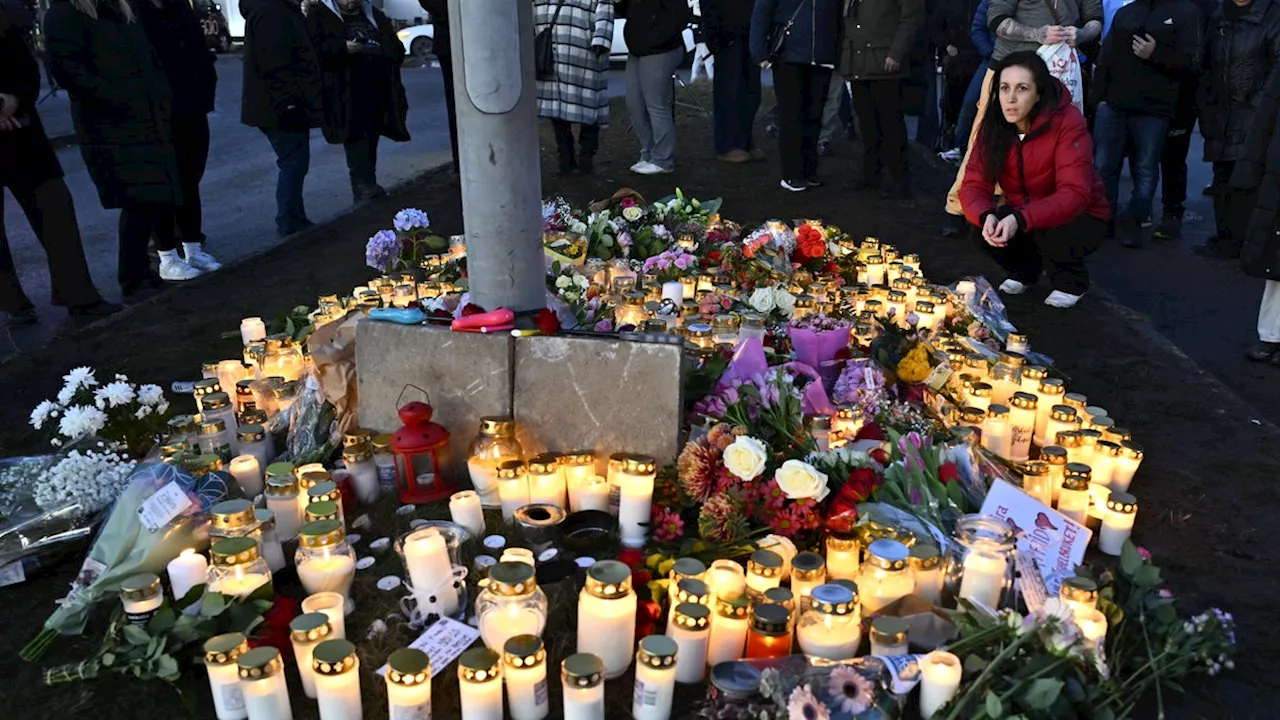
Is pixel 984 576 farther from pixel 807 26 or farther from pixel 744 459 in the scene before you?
pixel 807 26

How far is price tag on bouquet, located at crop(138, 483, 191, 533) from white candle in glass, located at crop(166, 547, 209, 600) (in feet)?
0.43

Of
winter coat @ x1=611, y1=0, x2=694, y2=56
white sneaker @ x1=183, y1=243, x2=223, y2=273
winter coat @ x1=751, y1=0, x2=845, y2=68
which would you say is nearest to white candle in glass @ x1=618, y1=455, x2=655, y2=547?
white sneaker @ x1=183, y1=243, x2=223, y2=273

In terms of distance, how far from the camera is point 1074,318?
15.7ft

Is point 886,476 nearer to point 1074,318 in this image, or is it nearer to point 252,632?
point 252,632

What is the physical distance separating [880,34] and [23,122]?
17.5ft

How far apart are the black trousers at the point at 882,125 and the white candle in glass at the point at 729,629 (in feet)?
18.4

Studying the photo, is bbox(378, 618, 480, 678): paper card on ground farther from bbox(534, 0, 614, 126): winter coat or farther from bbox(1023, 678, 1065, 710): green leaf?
bbox(534, 0, 614, 126): winter coat

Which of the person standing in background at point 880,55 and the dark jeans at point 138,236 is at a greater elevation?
the person standing in background at point 880,55

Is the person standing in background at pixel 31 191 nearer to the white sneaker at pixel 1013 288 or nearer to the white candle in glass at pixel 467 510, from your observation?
the white candle in glass at pixel 467 510

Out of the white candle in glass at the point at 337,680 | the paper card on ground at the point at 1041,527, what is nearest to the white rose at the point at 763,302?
the paper card on ground at the point at 1041,527

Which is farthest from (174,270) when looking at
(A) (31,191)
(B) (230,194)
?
(B) (230,194)

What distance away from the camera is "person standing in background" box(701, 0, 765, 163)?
317 inches

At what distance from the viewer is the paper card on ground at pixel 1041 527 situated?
250 centimetres

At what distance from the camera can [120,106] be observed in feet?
16.5
